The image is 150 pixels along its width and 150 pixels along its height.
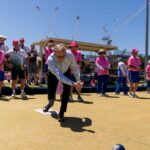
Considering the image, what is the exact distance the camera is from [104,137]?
5.33 meters

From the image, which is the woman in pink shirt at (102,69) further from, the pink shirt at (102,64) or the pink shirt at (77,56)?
the pink shirt at (77,56)

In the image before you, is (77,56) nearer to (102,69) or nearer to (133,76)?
(102,69)

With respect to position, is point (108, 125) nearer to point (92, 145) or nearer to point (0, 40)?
point (92, 145)

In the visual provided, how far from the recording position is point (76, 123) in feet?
20.6

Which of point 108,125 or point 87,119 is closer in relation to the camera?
point 108,125

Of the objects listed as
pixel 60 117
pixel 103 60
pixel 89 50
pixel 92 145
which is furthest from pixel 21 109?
pixel 89 50

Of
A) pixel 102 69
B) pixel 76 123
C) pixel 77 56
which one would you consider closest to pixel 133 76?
pixel 102 69

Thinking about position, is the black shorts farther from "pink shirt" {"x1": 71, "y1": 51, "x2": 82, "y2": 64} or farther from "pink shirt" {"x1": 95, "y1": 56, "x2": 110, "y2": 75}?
"pink shirt" {"x1": 95, "y1": 56, "x2": 110, "y2": 75}

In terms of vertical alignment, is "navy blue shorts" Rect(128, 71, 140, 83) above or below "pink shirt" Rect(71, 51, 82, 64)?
below

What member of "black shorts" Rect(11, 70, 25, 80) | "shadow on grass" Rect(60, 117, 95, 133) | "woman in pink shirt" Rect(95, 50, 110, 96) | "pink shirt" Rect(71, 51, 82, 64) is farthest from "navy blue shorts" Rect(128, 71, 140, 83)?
"shadow on grass" Rect(60, 117, 95, 133)

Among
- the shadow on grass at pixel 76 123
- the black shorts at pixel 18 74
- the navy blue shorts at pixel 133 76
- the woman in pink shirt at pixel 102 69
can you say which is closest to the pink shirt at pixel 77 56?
the black shorts at pixel 18 74

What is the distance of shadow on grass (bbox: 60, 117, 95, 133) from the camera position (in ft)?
19.1

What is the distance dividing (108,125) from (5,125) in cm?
186

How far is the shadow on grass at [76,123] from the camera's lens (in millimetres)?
5814
